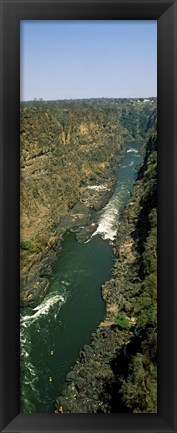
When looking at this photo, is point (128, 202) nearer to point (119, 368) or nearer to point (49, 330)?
point (49, 330)

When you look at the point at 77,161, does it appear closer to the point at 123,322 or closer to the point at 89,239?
the point at 89,239

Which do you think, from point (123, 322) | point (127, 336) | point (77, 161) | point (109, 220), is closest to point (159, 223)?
point (127, 336)

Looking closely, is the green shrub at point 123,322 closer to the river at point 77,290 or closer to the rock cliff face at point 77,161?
the river at point 77,290

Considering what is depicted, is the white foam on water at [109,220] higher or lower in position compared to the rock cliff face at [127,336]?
higher

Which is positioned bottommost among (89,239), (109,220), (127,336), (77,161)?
(127,336)

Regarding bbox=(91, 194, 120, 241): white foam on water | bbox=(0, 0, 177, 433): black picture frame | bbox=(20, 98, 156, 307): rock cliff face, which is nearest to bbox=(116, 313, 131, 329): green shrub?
bbox=(20, 98, 156, 307): rock cliff face

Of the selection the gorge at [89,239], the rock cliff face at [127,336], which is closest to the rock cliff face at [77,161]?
the gorge at [89,239]
